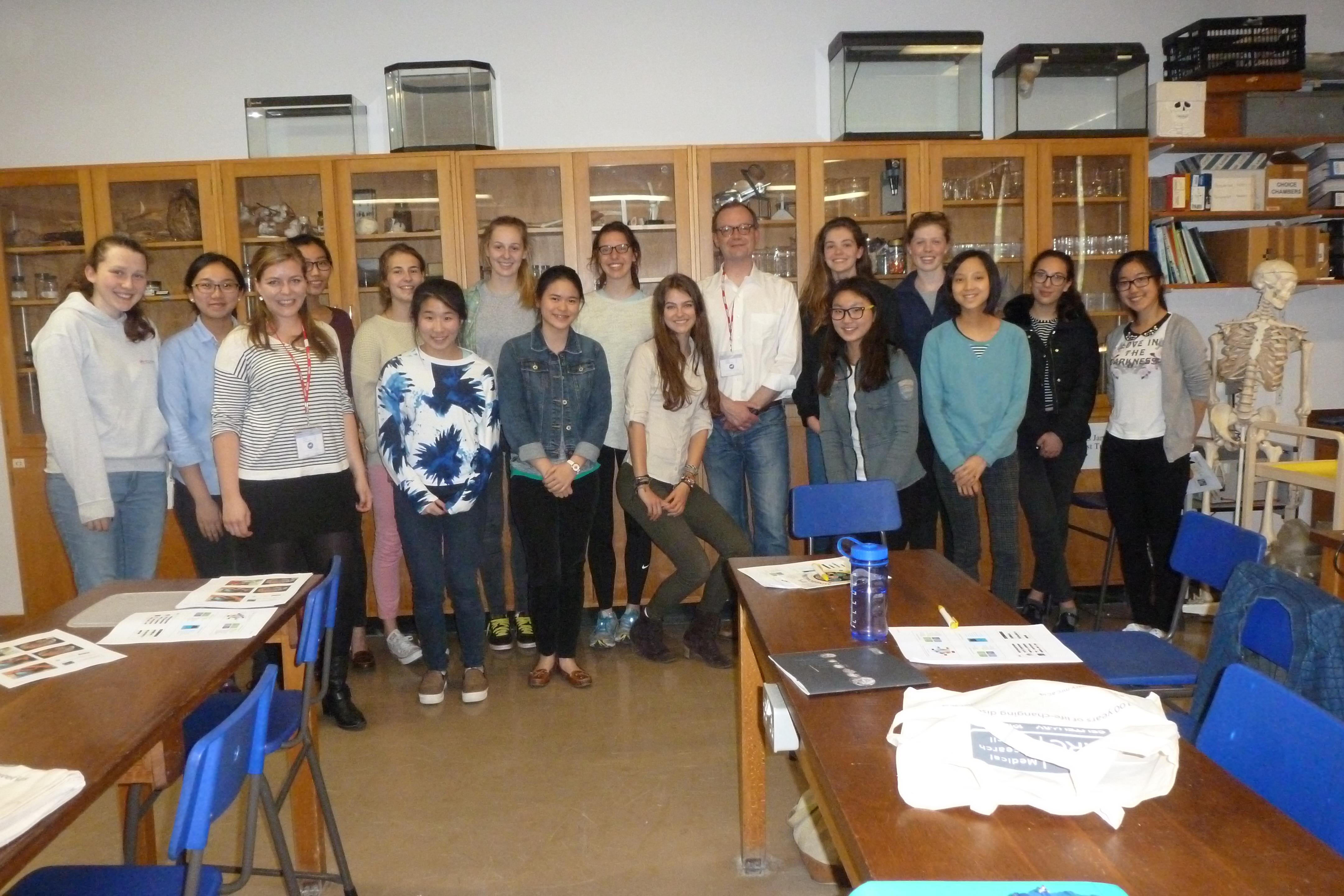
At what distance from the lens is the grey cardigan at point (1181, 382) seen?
3580 mm

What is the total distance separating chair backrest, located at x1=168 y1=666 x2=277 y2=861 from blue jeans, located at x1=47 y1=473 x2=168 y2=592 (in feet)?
5.65

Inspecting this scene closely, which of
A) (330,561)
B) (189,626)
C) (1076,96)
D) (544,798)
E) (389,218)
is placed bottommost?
(544,798)

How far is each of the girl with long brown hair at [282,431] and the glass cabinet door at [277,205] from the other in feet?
4.37

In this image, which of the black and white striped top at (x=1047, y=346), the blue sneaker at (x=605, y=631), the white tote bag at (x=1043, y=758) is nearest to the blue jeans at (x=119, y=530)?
the blue sneaker at (x=605, y=631)

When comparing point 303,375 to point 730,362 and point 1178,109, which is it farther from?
point 1178,109

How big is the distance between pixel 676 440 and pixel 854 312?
78 cm

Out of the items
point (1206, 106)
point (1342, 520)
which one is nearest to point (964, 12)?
point (1206, 106)

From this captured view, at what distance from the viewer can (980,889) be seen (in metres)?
0.80

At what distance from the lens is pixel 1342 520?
2.92m

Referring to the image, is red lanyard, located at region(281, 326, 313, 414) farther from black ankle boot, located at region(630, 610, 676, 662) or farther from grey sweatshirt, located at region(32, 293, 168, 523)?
black ankle boot, located at region(630, 610, 676, 662)

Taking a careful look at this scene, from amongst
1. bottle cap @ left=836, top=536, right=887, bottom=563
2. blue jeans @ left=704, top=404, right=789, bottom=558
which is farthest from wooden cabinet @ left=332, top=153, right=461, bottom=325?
bottle cap @ left=836, top=536, right=887, bottom=563

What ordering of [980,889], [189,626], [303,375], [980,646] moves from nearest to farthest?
1. [980,889]
2. [980,646]
3. [189,626]
4. [303,375]

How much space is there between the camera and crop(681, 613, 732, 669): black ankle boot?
3555 mm

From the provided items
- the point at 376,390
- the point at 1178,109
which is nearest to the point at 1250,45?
the point at 1178,109
